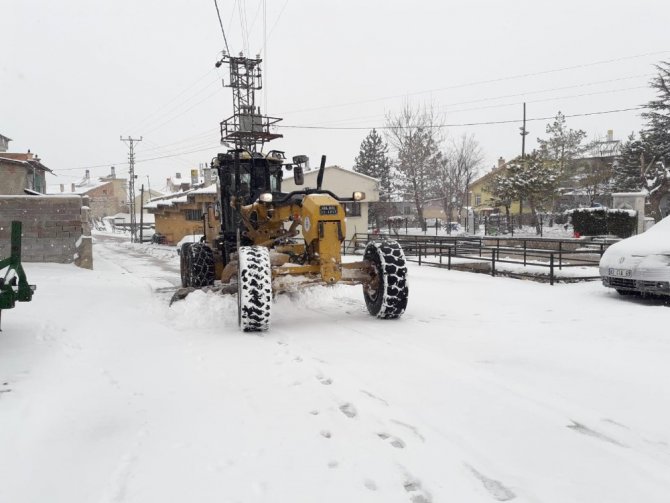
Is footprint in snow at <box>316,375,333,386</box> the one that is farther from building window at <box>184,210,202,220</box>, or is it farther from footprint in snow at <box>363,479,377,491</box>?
building window at <box>184,210,202,220</box>

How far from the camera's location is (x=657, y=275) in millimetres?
7586

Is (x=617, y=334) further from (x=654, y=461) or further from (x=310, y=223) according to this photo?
(x=310, y=223)

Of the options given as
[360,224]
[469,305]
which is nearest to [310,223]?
[469,305]

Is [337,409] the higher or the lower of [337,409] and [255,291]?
the lower

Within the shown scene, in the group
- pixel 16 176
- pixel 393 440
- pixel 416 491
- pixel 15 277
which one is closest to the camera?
pixel 416 491

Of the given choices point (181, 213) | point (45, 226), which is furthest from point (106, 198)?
point (45, 226)

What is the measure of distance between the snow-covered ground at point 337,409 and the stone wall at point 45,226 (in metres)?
6.44

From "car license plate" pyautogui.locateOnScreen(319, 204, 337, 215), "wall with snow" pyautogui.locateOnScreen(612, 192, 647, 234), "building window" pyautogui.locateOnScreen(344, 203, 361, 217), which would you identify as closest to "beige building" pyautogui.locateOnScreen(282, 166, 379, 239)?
"building window" pyautogui.locateOnScreen(344, 203, 361, 217)

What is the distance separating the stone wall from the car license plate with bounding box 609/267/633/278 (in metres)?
12.1

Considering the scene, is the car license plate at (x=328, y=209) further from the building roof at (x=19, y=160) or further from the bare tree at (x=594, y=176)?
the bare tree at (x=594, y=176)

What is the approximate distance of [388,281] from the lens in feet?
22.4

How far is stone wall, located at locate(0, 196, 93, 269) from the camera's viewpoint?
1219 centimetres

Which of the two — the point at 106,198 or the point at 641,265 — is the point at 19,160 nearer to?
the point at 641,265

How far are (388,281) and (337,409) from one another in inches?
126
